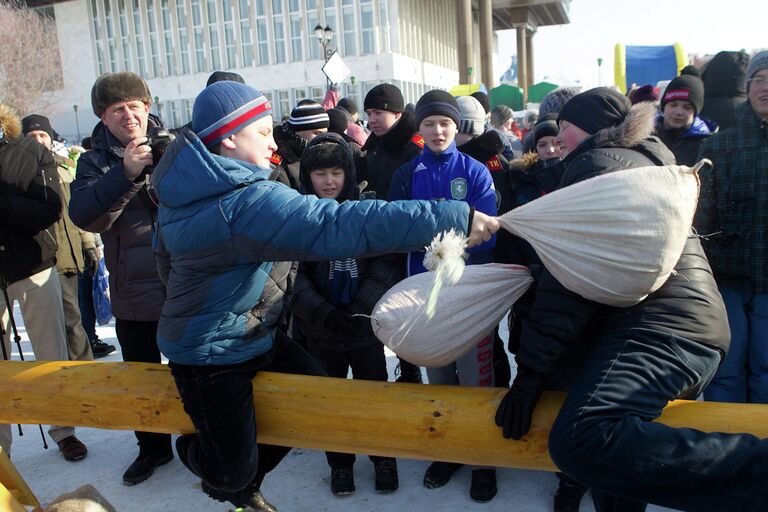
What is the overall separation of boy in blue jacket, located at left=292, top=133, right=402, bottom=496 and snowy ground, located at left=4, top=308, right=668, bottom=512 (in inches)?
4.3

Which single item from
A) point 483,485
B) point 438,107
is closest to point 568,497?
point 483,485

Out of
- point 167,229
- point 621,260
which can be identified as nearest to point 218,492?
point 167,229

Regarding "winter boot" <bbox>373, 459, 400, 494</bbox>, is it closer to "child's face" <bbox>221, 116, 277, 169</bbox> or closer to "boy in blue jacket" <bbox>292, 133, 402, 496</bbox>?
"boy in blue jacket" <bbox>292, 133, 402, 496</bbox>

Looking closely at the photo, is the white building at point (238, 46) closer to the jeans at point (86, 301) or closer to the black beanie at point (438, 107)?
the jeans at point (86, 301)

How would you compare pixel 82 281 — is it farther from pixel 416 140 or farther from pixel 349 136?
pixel 416 140

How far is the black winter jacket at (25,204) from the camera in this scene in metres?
3.29

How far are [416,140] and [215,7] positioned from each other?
40.1m

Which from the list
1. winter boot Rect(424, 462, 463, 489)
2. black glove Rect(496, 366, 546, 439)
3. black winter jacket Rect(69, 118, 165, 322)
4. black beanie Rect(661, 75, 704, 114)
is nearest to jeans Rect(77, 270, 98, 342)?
black winter jacket Rect(69, 118, 165, 322)

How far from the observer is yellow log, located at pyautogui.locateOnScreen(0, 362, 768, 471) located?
78.2 inches

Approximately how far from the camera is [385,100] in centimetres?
431

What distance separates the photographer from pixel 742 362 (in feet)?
10.1

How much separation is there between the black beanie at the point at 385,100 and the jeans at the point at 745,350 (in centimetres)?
240

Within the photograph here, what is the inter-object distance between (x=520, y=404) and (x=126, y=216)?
221 cm

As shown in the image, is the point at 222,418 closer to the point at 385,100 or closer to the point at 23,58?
the point at 385,100
